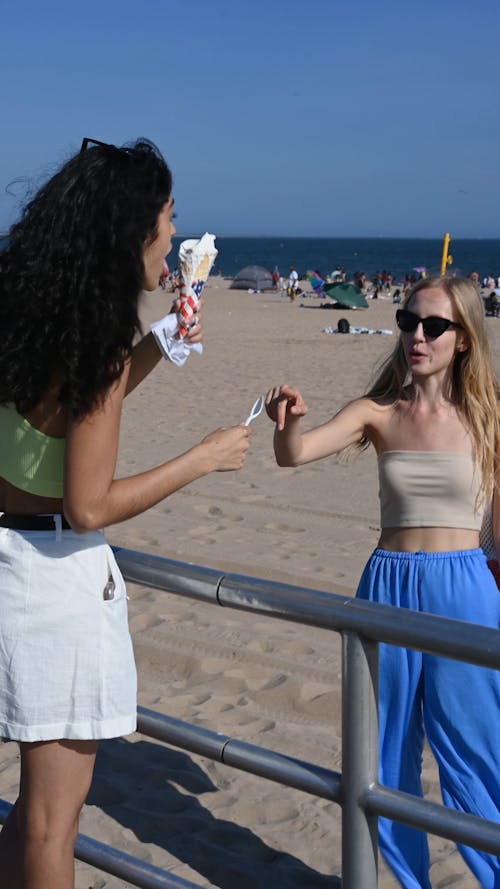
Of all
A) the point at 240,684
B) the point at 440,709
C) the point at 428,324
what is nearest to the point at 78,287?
the point at 428,324

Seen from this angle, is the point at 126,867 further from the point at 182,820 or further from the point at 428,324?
the point at 428,324

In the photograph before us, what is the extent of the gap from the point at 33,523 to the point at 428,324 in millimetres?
1295

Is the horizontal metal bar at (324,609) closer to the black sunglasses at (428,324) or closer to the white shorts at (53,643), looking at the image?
the white shorts at (53,643)

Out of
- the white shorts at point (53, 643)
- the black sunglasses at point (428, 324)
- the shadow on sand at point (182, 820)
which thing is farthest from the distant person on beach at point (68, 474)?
the shadow on sand at point (182, 820)

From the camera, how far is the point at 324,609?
167 centimetres

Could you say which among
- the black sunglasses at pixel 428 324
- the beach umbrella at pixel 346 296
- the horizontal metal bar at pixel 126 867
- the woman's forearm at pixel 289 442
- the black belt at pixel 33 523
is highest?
the beach umbrella at pixel 346 296

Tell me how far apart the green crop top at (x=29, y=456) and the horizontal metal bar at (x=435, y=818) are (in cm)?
75

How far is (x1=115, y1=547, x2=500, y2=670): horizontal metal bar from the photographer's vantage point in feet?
4.89

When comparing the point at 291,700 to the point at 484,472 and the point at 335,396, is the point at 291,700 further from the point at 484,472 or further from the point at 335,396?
the point at 335,396

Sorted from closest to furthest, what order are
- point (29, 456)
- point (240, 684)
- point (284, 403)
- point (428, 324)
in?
point (29, 456) → point (284, 403) → point (428, 324) → point (240, 684)

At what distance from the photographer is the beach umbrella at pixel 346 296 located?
30.3 metres

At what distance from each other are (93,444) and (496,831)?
34.0 inches

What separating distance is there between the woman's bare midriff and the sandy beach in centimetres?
100

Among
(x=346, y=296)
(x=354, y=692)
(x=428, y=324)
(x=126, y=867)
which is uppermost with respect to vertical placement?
(x=346, y=296)
